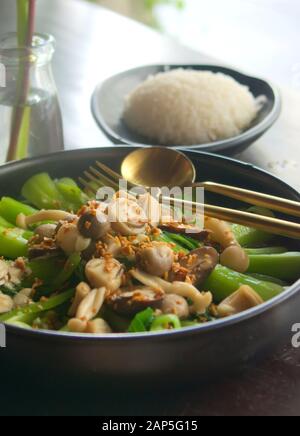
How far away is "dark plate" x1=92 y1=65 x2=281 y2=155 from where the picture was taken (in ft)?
4.56

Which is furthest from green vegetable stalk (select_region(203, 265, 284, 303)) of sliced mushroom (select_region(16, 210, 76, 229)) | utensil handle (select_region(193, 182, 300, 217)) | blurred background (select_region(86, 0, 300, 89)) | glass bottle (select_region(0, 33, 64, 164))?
blurred background (select_region(86, 0, 300, 89))

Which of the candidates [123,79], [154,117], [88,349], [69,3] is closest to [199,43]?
[69,3]

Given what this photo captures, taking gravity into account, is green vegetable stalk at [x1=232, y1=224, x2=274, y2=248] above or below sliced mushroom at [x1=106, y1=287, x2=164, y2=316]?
above

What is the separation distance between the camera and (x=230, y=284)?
89 cm

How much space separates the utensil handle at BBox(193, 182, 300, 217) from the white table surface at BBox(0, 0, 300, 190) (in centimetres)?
37

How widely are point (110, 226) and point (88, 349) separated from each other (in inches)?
8.5

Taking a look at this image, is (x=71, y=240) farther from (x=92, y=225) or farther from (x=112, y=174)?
(x=112, y=174)

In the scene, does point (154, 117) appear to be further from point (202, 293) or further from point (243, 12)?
point (243, 12)

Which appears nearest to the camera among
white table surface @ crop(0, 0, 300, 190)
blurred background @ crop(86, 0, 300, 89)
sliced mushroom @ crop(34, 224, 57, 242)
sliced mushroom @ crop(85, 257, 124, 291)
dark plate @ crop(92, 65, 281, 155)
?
sliced mushroom @ crop(85, 257, 124, 291)

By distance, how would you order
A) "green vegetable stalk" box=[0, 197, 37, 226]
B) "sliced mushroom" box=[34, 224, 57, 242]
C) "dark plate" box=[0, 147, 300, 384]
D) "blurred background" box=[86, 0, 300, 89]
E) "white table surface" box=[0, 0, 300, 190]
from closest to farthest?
"dark plate" box=[0, 147, 300, 384], "sliced mushroom" box=[34, 224, 57, 242], "green vegetable stalk" box=[0, 197, 37, 226], "white table surface" box=[0, 0, 300, 190], "blurred background" box=[86, 0, 300, 89]

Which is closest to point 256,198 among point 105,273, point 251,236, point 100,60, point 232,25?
point 251,236

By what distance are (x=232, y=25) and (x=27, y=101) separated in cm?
242

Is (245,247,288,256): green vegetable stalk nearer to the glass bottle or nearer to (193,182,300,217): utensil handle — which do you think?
(193,182,300,217): utensil handle

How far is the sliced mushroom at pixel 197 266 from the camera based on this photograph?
34.0 inches
